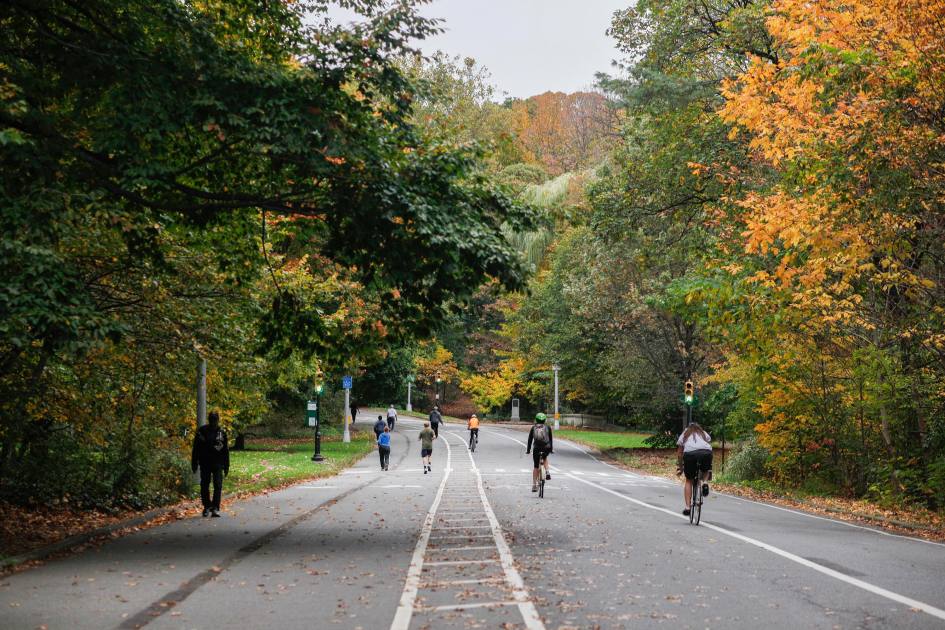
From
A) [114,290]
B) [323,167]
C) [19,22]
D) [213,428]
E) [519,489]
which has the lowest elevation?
[519,489]

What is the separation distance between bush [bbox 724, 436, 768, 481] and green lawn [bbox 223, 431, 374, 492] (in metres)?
12.5

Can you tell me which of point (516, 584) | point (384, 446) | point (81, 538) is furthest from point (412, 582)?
point (384, 446)

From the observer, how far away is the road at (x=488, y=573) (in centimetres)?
748

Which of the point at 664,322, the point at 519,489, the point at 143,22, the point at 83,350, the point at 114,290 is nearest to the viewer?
the point at 83,350

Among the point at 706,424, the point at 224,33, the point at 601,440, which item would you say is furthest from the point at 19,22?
the point at 601,440

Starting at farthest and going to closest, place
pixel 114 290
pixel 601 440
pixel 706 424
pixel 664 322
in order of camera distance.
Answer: pixel 601 440 < pixel 706 424 < pixel 664 322 < pixel 114 290

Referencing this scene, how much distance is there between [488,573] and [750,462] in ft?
62.5

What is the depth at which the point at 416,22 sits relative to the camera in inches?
462

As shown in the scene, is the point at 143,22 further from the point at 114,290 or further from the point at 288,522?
the point at 288,522

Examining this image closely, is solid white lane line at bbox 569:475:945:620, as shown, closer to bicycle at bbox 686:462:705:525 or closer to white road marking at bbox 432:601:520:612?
bicycle at bbox 686:462:705:525

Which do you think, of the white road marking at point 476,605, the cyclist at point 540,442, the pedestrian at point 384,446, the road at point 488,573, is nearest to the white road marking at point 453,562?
the road at point 488,573

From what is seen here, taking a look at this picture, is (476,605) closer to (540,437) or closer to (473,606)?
(473,606)

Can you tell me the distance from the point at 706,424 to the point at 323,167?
3459 cm

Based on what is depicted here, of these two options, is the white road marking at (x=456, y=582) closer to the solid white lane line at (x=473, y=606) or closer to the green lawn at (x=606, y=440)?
the solid white lane line at (x=473, y=606)
